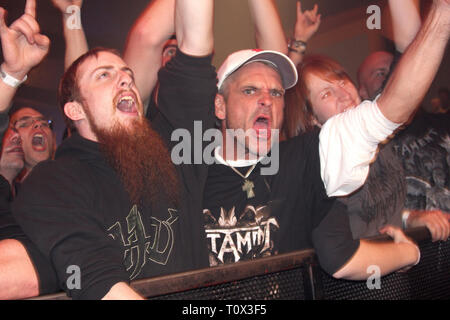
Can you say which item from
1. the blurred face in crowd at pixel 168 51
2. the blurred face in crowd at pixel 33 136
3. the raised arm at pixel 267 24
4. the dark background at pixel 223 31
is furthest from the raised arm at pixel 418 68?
the dark background at pixel 223 31

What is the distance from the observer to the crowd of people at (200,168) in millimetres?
1021

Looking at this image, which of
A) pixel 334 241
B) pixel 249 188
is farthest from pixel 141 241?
pixel 334 241

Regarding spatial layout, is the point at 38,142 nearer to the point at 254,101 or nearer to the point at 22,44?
the point at 22,44

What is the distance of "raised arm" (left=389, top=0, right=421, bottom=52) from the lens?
5.37ft

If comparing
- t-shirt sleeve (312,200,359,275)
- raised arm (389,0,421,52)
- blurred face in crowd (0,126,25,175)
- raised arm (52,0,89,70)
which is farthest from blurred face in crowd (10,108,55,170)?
raised arm (389,0,421,52)

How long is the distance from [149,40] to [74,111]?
0.63 m

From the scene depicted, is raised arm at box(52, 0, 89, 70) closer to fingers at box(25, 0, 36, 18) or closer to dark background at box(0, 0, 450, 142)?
fingers at box(25, 0, 36, 18)

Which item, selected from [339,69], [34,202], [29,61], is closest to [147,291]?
[34,202]

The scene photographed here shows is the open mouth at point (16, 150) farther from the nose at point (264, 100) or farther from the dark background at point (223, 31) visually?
the dark background at point (223, 31)

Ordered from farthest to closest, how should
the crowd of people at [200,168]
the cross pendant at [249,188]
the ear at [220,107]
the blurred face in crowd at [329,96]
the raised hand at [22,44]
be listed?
the blurred face in crowd at [329,96]
the ear at [220,107]
the cross pendant at [249,188]
the raised hand at [22,44]
the crowd of people at [200,168]
